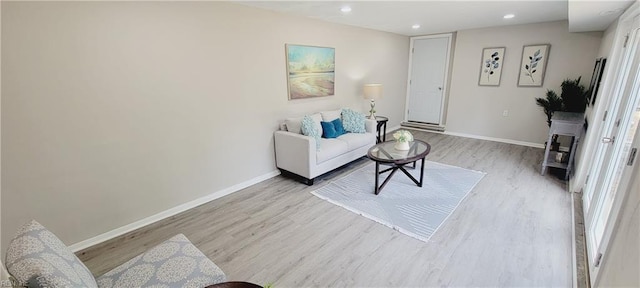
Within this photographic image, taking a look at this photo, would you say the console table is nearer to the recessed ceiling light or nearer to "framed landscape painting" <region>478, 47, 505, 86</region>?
the recessed ceiling light

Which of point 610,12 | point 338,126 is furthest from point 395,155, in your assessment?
point 610,12

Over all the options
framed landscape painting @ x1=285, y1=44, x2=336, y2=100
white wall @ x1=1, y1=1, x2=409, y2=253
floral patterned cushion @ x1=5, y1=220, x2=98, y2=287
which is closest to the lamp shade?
framed landscape painting @ x1=285, y1=44, x2=336, y2=100

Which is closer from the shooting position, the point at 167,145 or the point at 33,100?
the point at 33,100

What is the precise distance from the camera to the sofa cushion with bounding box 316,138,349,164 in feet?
11.2

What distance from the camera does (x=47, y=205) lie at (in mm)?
2119

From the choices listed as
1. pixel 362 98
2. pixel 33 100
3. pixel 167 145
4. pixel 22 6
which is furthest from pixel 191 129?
pixel 362 98

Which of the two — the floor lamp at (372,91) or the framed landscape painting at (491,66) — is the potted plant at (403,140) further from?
the framed landscape painting at (491,66)

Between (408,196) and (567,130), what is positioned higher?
(567,130)

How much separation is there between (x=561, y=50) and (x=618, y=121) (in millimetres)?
2916

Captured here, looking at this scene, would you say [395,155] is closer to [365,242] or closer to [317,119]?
[365,242]

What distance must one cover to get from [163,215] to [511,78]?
19.0 feet

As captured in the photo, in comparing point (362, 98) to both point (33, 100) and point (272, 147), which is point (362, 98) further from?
point (33, 100)

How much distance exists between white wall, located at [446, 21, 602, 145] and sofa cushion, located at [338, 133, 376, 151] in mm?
2592

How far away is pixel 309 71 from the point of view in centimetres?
395
